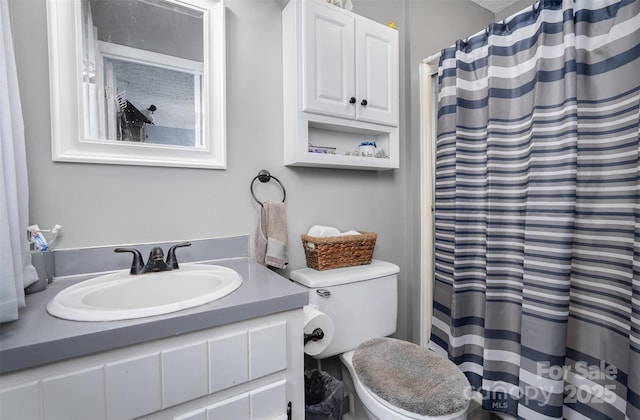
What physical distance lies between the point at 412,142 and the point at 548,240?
90cm

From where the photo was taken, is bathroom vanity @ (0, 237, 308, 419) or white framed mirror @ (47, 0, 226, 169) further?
white framed mirror @ (47, 0, 226, 169)

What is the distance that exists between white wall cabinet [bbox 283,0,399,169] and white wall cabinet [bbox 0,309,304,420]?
77 centimetres

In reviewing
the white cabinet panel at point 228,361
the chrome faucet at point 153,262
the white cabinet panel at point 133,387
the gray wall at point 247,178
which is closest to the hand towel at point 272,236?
the gray wall at point 247,178

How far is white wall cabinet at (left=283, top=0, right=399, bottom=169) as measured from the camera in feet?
4.03

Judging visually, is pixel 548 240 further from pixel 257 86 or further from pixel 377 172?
pixel 257 86

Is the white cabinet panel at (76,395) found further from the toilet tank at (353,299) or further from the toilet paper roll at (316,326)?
the toilet tank at (353,299)

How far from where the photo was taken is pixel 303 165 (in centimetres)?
134

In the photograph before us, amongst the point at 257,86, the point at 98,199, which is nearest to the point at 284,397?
the point at 98,199

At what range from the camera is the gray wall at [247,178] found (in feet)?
2.99

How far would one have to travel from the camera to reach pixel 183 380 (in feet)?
2.18

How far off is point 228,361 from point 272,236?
1.84 ft

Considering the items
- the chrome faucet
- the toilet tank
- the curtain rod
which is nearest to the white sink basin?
the chrome faucet

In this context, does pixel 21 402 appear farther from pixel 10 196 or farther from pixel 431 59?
pixel 431 59

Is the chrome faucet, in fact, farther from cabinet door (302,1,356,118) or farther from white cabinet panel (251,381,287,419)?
cabinet door (302,1,356,118)
